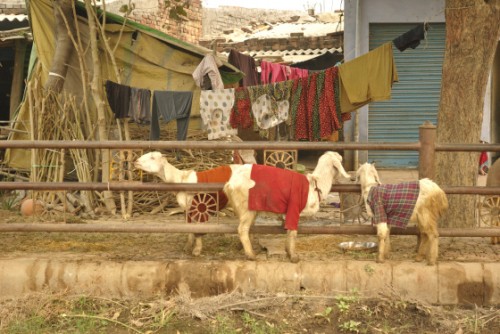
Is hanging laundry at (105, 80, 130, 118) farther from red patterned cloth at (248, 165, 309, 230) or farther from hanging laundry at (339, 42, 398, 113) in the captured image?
red patterned cloth at (248, 165, 309, 230)

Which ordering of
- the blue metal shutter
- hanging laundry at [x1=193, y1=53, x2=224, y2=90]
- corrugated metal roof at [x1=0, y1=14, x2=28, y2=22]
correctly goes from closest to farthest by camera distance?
1. hanging laundry at [x1=193, y1=53, x2=224, y2=90]
2. corrugated metal roof at [x1=0, y1=14, x2=28, y2=22]
3. the blue metal shutter

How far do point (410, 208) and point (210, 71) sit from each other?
15.5 feet

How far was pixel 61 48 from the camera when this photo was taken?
29.9 feet

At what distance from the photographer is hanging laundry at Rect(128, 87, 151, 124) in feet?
28.2

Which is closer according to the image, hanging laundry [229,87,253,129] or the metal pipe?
the metal pipe

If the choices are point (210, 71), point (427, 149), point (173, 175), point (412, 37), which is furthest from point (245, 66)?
point (427, 149)

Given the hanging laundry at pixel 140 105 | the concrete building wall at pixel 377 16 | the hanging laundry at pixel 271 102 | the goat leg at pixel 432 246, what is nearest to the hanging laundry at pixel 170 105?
the hanging laundry at pixel 140 105

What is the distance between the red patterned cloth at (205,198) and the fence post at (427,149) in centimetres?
176

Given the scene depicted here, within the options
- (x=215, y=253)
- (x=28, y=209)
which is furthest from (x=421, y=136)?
(x=28, y=209)

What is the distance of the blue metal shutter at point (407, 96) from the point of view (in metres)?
11.7

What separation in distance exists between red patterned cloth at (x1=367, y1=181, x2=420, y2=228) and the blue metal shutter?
6608 millimetres

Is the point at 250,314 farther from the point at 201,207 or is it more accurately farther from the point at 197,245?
the point at 201,207

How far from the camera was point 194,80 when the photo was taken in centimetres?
955

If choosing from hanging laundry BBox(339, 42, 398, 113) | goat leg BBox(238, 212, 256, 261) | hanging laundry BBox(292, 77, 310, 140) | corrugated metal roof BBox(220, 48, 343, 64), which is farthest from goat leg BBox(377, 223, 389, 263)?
corrugated metal roof BBox(220, 48, 343, 64)
